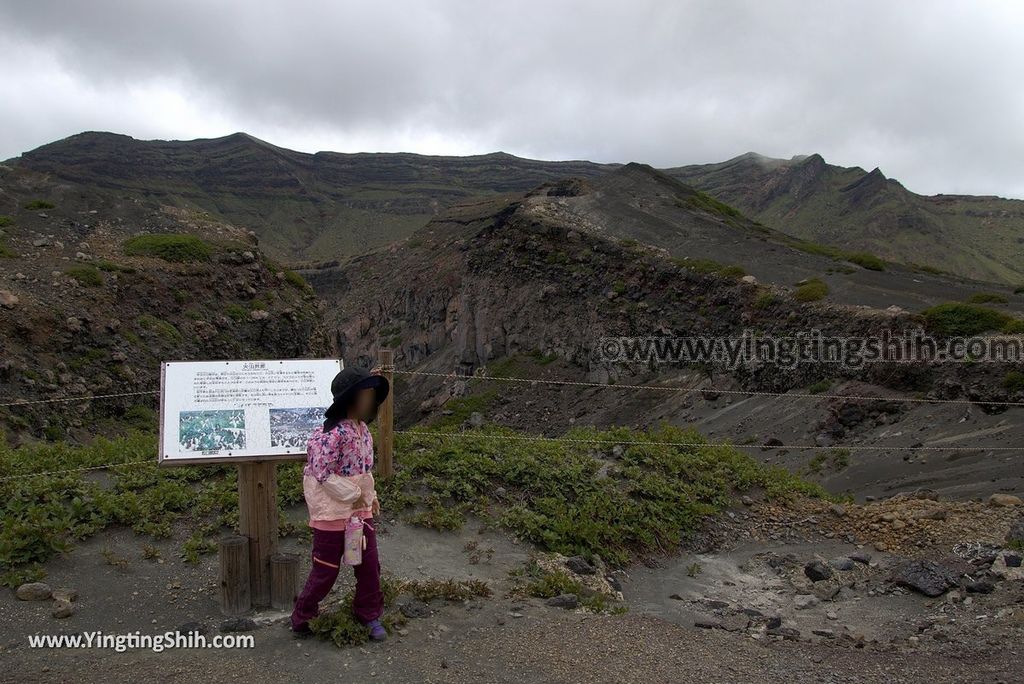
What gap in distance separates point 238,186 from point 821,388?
506 ft

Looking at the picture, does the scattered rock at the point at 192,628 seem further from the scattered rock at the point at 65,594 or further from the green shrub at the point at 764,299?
the green shrub at the point at 764,299

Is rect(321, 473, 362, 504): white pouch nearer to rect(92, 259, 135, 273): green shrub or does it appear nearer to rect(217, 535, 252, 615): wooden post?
rect(217, 535, 252, 615): wooden post

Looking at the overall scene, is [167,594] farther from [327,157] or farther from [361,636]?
[327,157]

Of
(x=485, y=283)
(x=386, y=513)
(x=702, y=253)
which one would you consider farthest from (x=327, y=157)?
(x=386, y=513)

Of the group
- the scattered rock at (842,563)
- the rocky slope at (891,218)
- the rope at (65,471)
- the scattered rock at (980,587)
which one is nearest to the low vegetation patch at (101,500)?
the rope at (65,471)

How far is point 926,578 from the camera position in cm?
764

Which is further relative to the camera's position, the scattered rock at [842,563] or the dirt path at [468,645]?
the scattered rock at [842,563]

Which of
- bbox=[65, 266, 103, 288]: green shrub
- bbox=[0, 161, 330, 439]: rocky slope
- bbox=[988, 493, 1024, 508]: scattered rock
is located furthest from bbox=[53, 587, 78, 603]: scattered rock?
bbox=[65, 266, 103, 288]: green shrub

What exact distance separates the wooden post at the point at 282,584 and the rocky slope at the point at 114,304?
40.1 feet

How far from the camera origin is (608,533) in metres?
8.42

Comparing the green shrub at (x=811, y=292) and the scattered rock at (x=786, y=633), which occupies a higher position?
the green shrub at (x=811, y=292)

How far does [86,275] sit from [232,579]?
765 inches

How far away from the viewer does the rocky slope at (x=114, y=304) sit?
18.1 meters

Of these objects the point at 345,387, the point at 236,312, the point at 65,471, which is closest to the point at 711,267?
the point at 236,312
